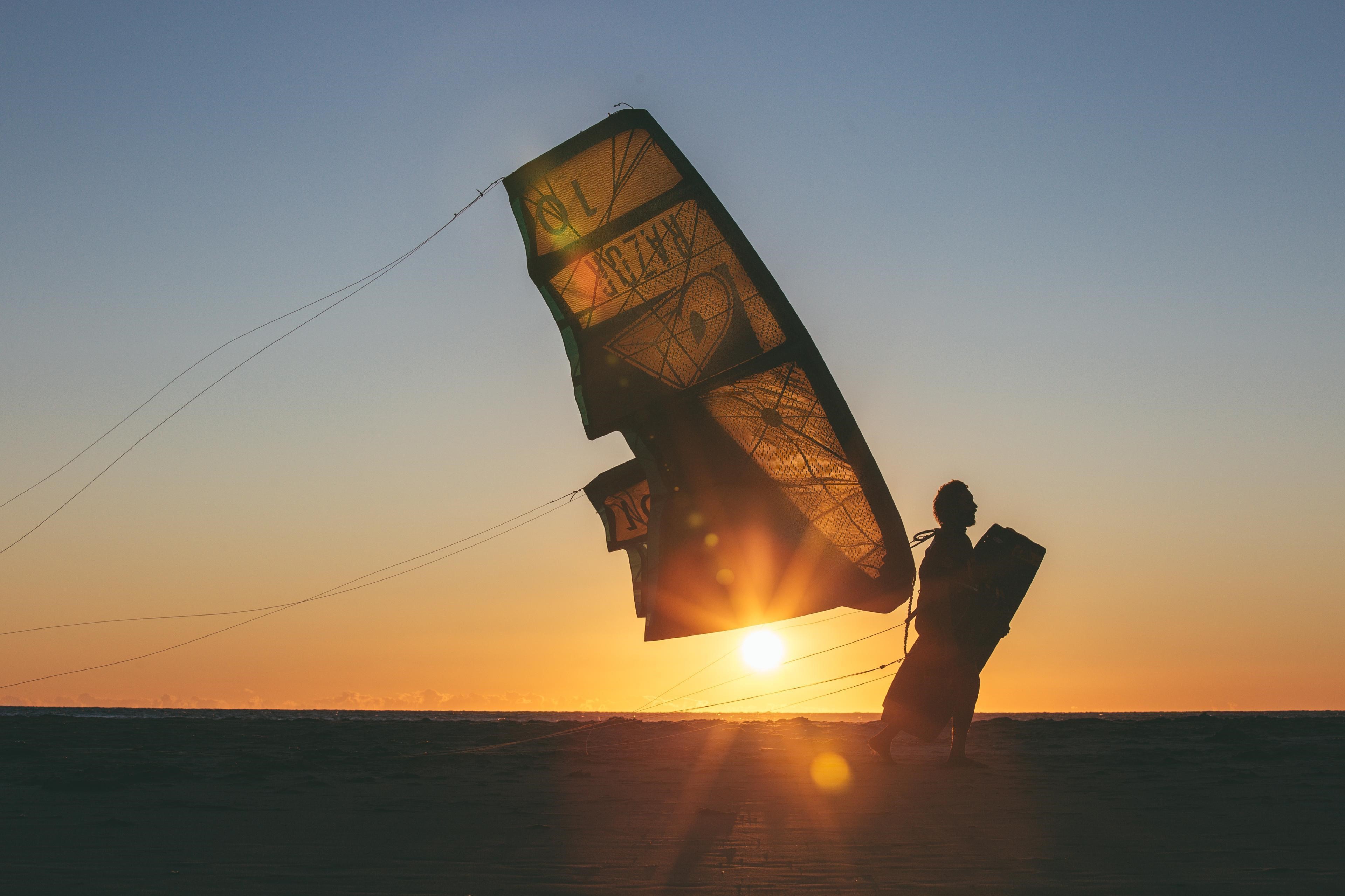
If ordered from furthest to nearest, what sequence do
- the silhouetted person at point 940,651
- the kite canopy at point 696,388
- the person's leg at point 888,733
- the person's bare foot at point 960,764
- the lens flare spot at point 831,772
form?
the kite canopy at point 696,388 < the person's leg at point 888,733 < the silhouetted person at point 940,651 < the person's bare foot at point 960,764 < the lens flare spot at point 831,772

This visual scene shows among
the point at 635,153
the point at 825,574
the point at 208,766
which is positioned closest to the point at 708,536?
the point at 825,574

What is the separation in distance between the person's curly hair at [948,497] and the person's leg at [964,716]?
1.15m

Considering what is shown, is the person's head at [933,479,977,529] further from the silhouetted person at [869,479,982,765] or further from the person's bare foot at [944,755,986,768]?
the person's bare foot at [944,755,986,768]

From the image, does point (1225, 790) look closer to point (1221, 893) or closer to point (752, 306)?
point (1221, 893)

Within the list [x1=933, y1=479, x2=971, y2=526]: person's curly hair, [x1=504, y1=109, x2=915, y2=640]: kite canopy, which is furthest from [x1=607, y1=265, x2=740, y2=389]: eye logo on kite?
[x1=933, y1=479, x2=971, y2=526]: person's curly hair

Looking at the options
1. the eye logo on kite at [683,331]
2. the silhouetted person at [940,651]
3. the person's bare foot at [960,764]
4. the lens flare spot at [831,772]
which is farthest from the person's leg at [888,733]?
the eye logo on kite at [683,331]

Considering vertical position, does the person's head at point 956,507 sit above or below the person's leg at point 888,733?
above

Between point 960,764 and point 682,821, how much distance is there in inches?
122

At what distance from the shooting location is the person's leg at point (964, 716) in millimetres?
7395

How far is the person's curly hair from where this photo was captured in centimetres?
779

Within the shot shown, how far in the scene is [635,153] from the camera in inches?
350

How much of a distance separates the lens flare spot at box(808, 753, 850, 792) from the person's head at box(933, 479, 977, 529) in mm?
1874

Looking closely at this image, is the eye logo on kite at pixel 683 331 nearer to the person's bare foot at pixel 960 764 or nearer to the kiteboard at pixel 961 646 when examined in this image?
the kiteboard at pixel 961 646

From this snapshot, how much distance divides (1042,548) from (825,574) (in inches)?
73.1
